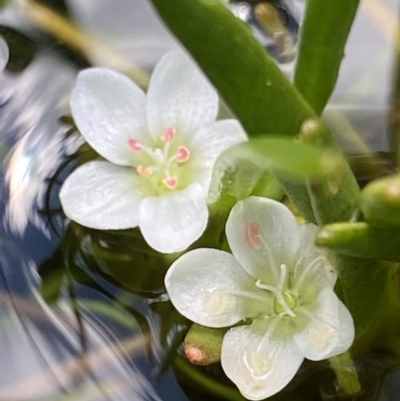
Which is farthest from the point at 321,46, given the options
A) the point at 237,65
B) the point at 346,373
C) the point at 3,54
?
the point at 3,54

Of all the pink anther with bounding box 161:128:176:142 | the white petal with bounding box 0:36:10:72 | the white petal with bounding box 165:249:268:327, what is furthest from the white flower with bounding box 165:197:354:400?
the white petal with bounding box 0:36:10:72

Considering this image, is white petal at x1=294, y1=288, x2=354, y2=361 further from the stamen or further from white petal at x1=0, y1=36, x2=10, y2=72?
white petal at x1=0, y1=36, x2=10, y2=72

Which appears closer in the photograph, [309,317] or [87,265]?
[309,317]

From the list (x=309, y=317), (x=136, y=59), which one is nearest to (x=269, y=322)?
(x=309, y=317)

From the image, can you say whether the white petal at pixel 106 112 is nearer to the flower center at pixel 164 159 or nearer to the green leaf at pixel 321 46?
the flower center at pixel 164 159

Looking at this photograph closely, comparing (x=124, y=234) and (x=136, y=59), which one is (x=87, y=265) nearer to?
Result: (x=124, y=234)

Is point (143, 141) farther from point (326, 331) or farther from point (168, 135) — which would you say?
point (326, 331)

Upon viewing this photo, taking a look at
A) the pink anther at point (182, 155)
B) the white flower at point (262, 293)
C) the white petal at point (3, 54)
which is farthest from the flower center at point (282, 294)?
the white petal at point (3, 54)
